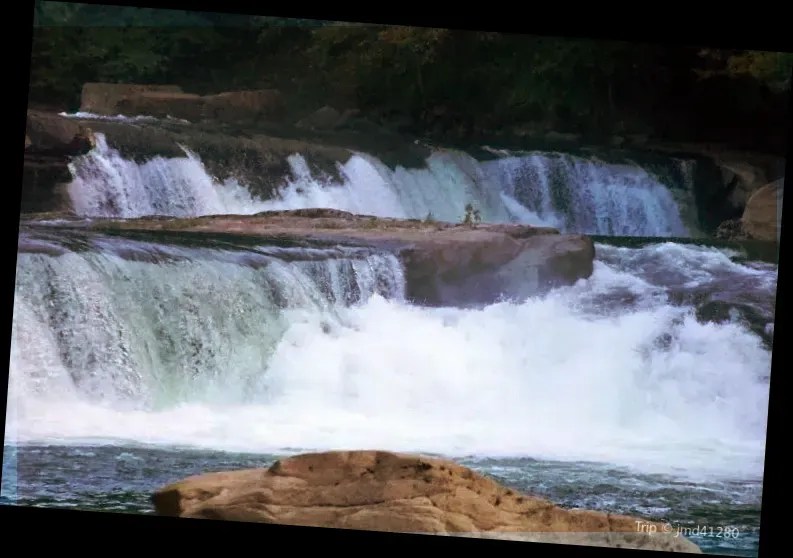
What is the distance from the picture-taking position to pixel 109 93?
4.15 meters

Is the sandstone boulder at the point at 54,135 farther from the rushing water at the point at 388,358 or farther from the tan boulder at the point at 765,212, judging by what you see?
the tan boulder at the point at 765,212

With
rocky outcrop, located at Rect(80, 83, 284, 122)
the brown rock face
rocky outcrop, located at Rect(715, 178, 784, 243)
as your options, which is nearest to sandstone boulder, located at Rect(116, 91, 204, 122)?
rocky outcrop, located at Rect(80, 83, 284, 122)

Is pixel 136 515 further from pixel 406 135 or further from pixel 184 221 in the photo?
pixel 406 135

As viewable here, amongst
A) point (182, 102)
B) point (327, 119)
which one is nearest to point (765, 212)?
point (327, 119)

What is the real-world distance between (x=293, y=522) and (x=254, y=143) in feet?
5.28

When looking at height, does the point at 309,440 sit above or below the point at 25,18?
below

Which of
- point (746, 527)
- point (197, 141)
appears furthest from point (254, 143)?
point (746, 527)

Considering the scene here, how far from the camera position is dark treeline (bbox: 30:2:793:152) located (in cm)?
411

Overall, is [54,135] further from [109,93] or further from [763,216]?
[763,216]

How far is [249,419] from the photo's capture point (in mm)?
4141

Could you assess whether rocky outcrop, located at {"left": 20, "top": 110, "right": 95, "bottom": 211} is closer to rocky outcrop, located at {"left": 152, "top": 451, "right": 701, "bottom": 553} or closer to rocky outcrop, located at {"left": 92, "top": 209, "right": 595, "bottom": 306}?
rocky outcrop, located at {"left": 92, "top": 209, "right": 595, "bottom": 306}

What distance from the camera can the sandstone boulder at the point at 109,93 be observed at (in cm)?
414

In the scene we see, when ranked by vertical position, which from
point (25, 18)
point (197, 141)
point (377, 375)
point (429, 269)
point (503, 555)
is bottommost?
point (503, 555)

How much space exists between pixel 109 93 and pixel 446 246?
5.19ft
